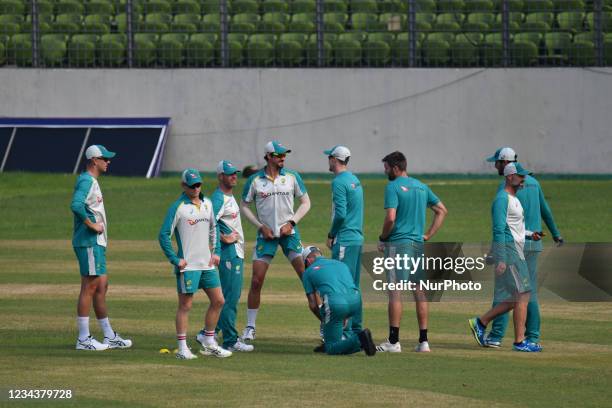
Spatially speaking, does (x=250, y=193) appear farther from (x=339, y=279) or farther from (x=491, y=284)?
(x=491, y=284)

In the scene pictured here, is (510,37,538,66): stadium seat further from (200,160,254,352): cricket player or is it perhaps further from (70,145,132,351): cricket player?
(70,145,132,351): cricket player

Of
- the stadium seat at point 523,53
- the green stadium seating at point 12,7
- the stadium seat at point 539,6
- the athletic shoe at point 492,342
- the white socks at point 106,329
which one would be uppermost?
the green stadium seating at point 12,7

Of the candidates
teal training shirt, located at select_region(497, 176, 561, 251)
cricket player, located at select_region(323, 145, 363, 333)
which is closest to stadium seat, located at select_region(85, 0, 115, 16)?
cricket player, located at select_region(323, 145, 363, 333)

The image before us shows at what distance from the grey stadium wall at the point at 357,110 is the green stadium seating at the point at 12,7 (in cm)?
207

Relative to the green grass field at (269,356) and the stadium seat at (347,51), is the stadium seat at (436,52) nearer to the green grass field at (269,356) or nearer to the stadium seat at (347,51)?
the stadium seat at (347,51)

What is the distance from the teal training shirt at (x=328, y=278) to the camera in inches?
480

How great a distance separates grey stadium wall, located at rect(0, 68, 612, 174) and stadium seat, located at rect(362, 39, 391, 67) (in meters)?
0.38

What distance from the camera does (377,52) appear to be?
111 ft

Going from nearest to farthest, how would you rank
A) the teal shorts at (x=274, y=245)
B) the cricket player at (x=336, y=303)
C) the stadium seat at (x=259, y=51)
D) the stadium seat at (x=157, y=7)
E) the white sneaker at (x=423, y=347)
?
the cricket player at (x=336, y=303) < the white sneaker at (x=423, y=347) < the teal shorts at (x=274, y=245) < the stadium seat at (x=259, y=51) < the stadium seat at (x=157, y=7)

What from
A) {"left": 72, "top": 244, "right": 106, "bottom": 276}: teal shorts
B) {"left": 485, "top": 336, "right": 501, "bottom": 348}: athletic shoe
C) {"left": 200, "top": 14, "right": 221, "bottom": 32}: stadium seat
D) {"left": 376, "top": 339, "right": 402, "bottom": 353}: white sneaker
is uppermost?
{"left": 200, "top": 14, "right": 221, "bottom": 32}: stadium seat

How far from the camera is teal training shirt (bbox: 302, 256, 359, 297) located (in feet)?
40.0

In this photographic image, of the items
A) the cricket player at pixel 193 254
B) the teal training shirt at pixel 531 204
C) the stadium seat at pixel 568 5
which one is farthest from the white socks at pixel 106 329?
Result: the stadium seat at pixel 568 5

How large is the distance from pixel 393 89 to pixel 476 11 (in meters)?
3.27

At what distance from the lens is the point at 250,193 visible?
13.6 m
